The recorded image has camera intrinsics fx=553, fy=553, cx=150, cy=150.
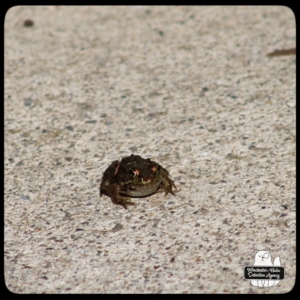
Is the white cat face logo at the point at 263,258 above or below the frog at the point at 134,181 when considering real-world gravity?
Answer: below

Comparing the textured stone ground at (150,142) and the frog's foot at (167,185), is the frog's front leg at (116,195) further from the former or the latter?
the frog's foot at (167,185)

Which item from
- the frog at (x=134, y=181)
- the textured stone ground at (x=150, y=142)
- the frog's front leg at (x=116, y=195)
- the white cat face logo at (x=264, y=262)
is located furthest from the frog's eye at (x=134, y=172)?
the white cat face logo at (x=264, y=262)

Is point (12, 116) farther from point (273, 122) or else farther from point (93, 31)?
point (273, 122)

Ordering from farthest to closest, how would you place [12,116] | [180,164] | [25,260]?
[12,116], [180,164], [25,260]

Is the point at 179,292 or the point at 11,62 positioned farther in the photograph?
the point at 11,62

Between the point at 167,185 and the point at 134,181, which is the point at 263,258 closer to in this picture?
the point at 167,185

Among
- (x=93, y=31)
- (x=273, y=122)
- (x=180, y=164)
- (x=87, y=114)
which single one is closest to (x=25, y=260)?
(x=180, y=164)
